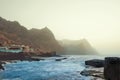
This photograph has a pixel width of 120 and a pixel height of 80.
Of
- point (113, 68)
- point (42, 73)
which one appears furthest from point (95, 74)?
point (42, 73)

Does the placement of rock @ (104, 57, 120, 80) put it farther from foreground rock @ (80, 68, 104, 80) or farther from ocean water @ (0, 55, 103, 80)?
ocean water @ (0, 55, 103, 80)


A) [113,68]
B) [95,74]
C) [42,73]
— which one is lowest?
[42,73]

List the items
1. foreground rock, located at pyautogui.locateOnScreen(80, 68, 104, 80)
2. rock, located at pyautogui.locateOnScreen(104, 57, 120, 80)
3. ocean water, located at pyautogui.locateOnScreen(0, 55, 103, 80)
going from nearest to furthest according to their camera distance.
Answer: rock, located at pyautogui.locateOnScreen(104, 57, 120, 80) → foreground rock, located at pyautogui.locateOnScreen(80, 68, 104, 80) → ocean water, located at pyautogui.locateOnScreen(0, 55, 103, 80)

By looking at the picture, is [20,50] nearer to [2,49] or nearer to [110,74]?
[2,49]

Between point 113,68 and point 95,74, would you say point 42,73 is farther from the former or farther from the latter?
point 113,68

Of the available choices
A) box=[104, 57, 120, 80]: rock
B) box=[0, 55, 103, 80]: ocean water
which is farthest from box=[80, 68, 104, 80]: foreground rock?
box=[104, 57, 120, 80]: rock

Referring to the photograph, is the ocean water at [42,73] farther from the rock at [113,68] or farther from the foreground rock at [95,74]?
the rock at [113,68]

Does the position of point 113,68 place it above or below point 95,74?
above

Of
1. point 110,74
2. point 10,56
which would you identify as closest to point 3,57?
point 10,56

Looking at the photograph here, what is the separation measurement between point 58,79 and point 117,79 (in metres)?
12.2

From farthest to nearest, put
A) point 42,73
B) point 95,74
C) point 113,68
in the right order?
point 42,73 → point 95,74 → point 113,68

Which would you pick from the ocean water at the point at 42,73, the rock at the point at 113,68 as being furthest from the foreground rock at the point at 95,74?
the rock at the point at 113,68

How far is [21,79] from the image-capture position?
33844 mm

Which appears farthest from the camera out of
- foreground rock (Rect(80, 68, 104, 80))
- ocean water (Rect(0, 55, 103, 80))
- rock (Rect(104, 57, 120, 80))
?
ocean water (Rect(0, 55, 103, 80))
